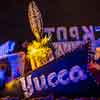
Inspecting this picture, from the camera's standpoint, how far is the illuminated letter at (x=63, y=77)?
3.36 metres

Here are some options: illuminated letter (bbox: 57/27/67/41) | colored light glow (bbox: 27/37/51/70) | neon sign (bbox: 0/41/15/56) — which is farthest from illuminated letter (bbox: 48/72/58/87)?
neon sign (bbox: 0/41/15/56)

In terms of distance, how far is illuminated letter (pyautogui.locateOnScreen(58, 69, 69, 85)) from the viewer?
11.0 feet

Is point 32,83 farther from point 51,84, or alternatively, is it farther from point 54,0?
point 54,0

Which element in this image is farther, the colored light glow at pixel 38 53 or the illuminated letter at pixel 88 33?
the colored light glow at pixel 38 53

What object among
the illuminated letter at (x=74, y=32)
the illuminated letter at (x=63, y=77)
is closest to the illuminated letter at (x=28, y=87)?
the illuminated letter at (x=63, y=77)

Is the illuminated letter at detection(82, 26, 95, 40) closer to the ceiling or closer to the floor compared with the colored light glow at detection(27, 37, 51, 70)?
closer to the ceiling

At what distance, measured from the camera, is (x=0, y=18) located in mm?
3484

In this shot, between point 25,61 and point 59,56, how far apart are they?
0.34 m

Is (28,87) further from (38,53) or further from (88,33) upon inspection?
(88,33)

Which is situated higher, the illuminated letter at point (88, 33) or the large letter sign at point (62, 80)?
the illuminated letter at point (88, 33)

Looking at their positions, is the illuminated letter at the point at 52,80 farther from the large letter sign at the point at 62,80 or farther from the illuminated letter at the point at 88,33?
the illuminated letter at the point at 88,33

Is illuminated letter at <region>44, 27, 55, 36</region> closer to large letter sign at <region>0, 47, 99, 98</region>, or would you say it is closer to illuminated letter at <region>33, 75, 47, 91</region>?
large letter sign at <region>0, 47, 99, 98</region>

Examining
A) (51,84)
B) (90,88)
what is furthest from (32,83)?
(90,88)

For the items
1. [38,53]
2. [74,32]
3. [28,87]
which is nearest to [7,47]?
[38,53]
